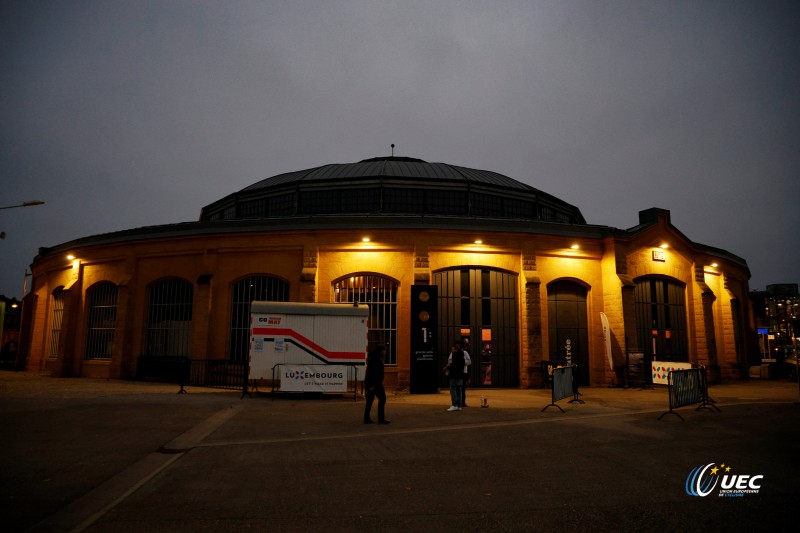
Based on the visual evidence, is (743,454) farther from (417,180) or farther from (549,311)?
(417,180)

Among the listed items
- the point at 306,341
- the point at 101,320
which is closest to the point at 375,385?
the point at 306,341

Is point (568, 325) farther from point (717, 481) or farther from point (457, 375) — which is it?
point (717, 481)

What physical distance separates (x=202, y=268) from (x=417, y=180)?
467 inches

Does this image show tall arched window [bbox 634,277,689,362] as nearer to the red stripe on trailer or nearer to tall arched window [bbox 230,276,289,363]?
the red stripe on trailer

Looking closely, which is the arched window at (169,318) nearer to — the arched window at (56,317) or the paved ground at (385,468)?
the arched window at (56,317)

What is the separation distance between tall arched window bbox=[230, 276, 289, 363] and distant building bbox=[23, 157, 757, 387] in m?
0.06

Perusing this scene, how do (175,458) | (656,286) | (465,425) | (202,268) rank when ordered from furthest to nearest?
(656,286) < (202,268) < (465,425) < (175,458)

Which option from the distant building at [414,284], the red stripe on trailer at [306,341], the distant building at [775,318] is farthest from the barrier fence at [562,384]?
the distant building at [775,318]

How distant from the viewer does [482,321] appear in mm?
21125

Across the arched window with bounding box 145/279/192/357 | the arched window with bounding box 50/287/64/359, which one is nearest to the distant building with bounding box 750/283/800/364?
the arched window with bounding box 145/279/192/357

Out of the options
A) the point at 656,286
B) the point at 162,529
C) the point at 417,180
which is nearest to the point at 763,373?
the point at 656,286

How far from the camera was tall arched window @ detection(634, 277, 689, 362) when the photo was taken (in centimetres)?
2314

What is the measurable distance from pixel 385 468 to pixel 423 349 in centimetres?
1072

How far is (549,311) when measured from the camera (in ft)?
71.2
